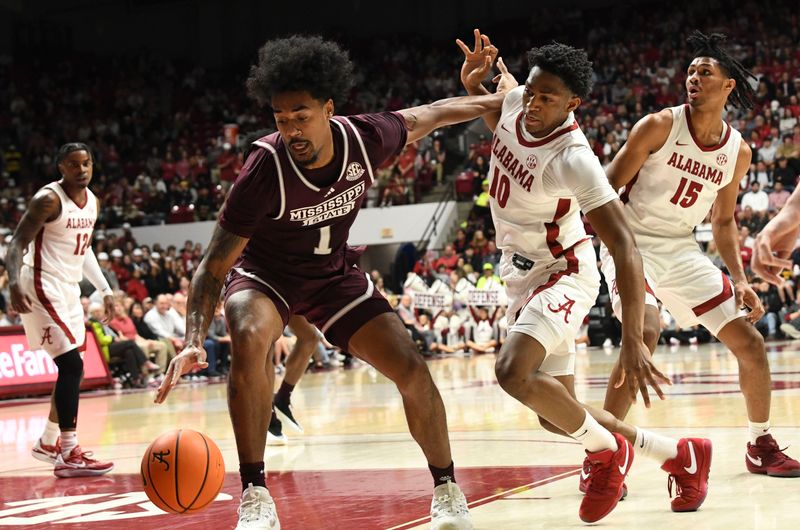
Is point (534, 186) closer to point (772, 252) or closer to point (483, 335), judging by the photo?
point (772, 252)

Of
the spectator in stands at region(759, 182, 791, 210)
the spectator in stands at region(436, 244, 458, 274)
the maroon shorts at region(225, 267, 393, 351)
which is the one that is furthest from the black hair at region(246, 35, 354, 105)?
the spectator in stands at region(436, 244, 458, 274)

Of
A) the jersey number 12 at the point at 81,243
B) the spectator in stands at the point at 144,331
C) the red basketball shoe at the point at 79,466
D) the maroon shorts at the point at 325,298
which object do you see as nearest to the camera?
the maroon shorts at the point at 325,298

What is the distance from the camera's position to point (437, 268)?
21.6 meters

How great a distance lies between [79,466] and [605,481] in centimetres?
351

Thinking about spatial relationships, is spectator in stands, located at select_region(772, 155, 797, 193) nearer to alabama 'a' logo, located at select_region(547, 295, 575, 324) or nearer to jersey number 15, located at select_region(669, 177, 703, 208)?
jersey number 15, located at select_region(669, 177, 703, 208)

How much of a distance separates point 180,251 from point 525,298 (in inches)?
755

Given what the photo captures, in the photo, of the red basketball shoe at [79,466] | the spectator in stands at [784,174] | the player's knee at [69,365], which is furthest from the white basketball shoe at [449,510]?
the spectator in stands at [784,174]

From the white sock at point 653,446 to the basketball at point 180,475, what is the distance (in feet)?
6.06

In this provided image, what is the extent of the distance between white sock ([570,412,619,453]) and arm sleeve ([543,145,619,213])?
2.95 feet

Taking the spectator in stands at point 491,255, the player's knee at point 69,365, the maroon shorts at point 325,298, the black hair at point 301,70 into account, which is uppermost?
the black hair at point 301,70

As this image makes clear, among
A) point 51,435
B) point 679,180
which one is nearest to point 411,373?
point 679,180

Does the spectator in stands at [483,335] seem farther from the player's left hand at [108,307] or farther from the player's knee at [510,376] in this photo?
the player's knee at [510,376]

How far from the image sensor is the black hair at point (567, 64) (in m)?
4.64

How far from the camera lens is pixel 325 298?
4.56m
